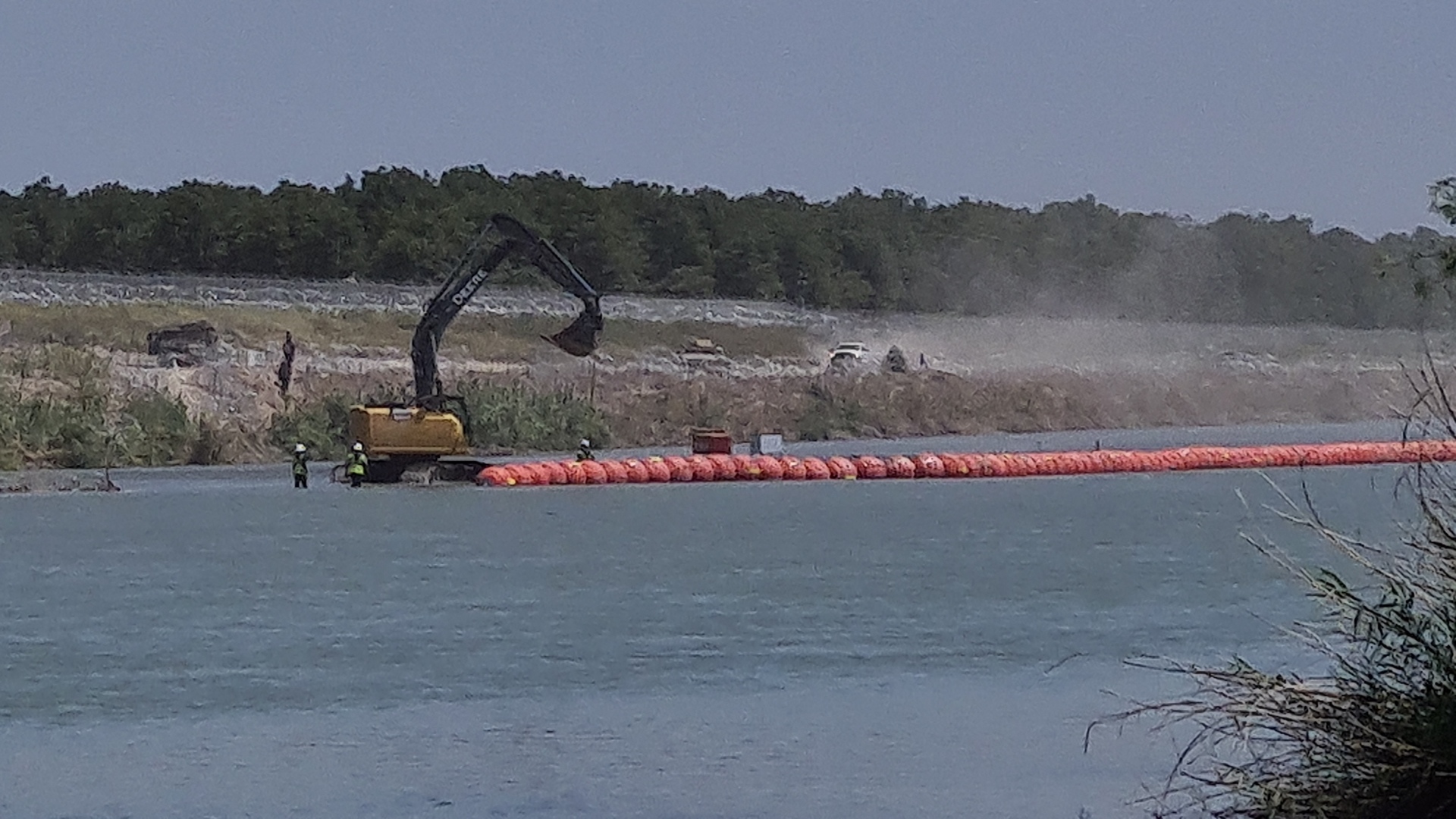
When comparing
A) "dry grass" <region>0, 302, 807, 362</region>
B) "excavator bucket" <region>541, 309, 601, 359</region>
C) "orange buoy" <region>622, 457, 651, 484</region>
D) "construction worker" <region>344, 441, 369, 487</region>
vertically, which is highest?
"excavator bucket" <region>541, 309, 601, 359</region>

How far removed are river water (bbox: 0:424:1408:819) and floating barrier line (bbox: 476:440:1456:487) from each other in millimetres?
5094

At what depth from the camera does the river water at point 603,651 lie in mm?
16688

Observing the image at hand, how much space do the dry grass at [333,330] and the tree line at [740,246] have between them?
10543 mm

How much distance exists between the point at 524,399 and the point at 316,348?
14.3 m

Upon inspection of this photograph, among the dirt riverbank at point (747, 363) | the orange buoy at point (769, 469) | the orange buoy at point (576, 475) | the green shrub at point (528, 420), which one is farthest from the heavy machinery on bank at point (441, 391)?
the dirt riverbank at point (747, 363)

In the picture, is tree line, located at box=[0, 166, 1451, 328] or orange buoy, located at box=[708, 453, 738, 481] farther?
tree line, located at box=[0, 166, 1451, 328]

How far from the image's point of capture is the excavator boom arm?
4497 cm

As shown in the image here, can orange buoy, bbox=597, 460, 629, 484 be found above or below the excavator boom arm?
below

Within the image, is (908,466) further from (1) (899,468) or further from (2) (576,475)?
(2) (576,475)

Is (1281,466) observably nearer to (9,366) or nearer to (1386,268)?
(9,366)

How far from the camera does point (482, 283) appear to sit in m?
46.2

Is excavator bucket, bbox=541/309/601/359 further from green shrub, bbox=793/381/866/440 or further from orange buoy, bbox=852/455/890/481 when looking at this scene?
green shrub, bbox=793/381/866/440

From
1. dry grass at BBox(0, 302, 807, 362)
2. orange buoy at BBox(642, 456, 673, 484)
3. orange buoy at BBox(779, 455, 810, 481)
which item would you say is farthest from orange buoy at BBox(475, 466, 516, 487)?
dry grass at BBox(0, 302, 807, 362)

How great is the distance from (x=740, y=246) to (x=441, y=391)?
74.1 metres
